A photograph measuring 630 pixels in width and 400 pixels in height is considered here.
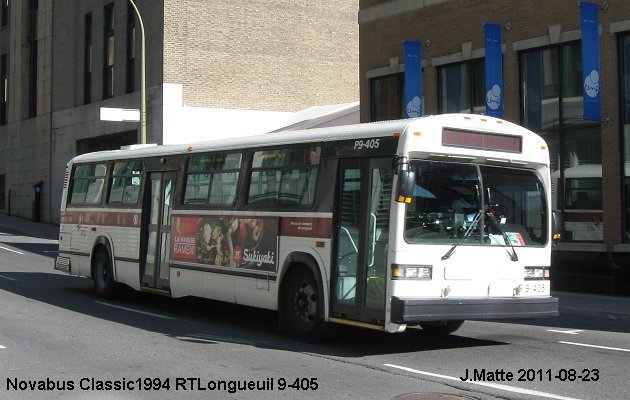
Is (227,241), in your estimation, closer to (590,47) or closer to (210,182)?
(210,182)

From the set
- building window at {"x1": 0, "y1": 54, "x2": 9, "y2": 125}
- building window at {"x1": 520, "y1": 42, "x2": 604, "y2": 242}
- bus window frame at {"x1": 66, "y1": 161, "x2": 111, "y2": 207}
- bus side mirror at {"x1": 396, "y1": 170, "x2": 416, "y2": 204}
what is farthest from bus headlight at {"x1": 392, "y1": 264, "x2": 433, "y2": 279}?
building window at {"x1": 0, "y1": 54, "x2": 9, "y2": 125}

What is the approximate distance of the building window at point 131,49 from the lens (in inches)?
1549

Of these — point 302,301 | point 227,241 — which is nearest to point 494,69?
point 227,241

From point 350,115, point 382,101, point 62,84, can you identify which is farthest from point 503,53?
point 62,84

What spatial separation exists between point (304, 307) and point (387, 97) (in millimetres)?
14610

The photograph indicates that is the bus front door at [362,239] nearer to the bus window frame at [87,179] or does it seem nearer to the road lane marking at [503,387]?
the road lane marking at [503,387]

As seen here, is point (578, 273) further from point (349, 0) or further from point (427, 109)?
point (349, 0)

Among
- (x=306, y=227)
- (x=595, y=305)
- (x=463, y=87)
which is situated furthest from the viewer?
(x=463, y=87)

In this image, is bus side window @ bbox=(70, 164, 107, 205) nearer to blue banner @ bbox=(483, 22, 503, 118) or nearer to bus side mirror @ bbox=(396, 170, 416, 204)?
bus side mirror @ bbox=(396, 170, 416, 204)

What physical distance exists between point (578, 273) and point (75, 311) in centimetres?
1114

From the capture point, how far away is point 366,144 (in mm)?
11242

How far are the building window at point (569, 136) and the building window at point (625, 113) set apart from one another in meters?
0.60

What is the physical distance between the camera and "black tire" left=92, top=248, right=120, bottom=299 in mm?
17281

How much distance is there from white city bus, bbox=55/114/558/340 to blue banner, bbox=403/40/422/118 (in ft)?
33.6
